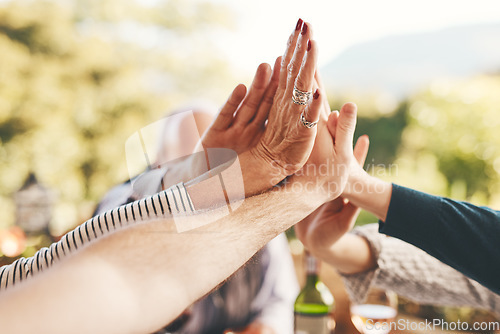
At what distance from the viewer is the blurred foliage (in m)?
4.19

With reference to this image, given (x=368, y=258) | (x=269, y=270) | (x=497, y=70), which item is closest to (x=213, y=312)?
(x=269, y=270)

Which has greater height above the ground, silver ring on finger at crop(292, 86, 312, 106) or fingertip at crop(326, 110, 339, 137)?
silver ring on finger at crop(292, 86, 312, 106)

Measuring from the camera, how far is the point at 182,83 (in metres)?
5.06

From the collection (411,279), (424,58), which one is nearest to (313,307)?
(411,279)

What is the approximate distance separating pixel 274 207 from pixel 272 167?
47 millimetres

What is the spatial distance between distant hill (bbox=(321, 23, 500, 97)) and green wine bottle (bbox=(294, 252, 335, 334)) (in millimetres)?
2404

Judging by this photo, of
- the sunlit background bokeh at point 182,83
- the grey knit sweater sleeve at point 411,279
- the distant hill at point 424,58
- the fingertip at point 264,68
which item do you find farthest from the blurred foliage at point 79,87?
the fingertip at point 264,68

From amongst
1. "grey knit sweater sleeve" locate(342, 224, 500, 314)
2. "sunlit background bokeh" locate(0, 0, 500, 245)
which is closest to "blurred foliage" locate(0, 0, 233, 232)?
"sunlit background bokeh" locate(0, 0, 500, 245)

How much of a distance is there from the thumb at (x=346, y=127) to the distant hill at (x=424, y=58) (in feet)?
8.72

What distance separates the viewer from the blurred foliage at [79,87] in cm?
→ 419

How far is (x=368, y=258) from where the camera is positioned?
76 cm

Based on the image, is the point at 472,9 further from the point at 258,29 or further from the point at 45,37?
the point at 45,37

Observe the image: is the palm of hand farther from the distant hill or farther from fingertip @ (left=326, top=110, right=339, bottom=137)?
the distant hill

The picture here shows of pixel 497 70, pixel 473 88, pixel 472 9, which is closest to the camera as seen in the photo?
pixel 472 9
